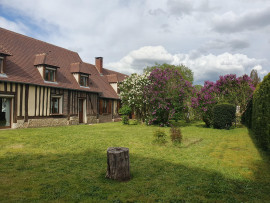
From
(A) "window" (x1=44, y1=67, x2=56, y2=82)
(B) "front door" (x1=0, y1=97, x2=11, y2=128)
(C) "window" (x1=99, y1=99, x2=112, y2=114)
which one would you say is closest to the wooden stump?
(B) "front door" (x1=0, y1=97, x2=11, y2=128)

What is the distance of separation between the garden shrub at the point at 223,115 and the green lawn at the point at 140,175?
6645 mm

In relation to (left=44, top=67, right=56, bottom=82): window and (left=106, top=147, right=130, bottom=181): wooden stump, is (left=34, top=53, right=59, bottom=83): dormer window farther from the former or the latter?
(left=106, top=147, right=130, bottom=181): wooden stump

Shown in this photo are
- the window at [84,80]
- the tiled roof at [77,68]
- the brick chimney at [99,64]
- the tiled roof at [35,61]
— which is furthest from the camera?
the brick chimney at [99,64]

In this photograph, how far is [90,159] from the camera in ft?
20.2

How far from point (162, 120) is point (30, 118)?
9610mm

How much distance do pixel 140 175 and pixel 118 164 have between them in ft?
2.36

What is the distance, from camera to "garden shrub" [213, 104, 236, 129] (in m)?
14.1

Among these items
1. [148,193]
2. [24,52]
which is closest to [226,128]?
[148,193]

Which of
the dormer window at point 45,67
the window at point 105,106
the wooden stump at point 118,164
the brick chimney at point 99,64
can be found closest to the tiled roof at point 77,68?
the dormer window at point 45,67

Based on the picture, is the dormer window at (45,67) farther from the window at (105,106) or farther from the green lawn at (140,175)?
the green lawn at (140,175)

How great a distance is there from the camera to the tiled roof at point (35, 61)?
13.6 metres

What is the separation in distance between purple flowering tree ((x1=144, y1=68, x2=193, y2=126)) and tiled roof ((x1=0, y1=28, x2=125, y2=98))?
599 cm

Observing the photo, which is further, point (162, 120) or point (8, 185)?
point (162, 120)

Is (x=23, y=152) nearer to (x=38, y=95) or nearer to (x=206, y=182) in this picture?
(x=206, y=182)
